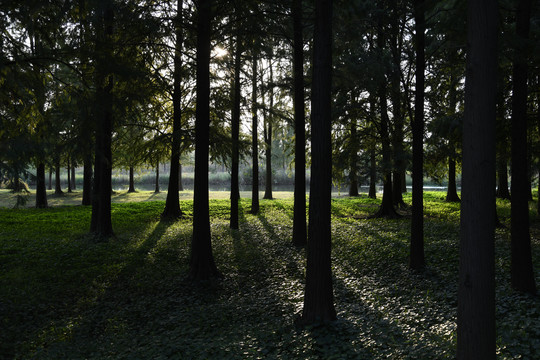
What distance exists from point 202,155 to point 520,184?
6.10 m

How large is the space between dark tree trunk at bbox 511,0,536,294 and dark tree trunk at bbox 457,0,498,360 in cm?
312

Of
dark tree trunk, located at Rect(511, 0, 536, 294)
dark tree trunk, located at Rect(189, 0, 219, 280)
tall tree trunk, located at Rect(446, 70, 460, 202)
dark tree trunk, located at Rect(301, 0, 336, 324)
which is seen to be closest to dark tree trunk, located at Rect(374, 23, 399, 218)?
tall tree trunk, located at Rect(446, 70, 460, 202)

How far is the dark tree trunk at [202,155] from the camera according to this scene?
26.9ft

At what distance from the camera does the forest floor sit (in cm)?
505

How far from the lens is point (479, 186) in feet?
11.1

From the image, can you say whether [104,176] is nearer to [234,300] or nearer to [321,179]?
[234,300]

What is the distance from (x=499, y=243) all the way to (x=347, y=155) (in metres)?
6.67

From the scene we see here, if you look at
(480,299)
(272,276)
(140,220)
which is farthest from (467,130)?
(140,220)

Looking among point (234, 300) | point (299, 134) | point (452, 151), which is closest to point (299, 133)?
point (299, 134)

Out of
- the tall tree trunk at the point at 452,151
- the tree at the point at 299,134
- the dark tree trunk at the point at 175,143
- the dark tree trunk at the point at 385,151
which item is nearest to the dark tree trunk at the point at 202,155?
the tree at the point at 299,134

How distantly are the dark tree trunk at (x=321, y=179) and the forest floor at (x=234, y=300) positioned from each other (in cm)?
42

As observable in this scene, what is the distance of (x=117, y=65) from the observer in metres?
7.76

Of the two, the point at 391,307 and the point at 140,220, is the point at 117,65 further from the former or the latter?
the point at 140,220

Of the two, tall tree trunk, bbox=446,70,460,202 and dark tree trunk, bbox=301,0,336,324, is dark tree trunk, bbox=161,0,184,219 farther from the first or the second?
tall tree trunk, bbox=446,70,460,202
